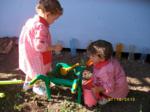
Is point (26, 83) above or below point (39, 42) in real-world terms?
below

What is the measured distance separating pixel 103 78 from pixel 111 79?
0.22 feet

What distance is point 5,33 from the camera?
4.43 m

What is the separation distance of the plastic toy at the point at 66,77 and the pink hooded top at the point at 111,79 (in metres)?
0.15

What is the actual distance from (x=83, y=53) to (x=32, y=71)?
967mm

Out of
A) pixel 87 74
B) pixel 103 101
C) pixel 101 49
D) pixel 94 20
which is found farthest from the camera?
pixel 94 20

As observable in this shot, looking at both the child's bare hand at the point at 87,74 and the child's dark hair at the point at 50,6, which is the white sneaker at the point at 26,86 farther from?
the child's dark hair at the point at 50,6

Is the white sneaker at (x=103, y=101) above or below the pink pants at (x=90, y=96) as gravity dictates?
below

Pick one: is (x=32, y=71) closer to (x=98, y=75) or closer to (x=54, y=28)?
(x=98, y=75)

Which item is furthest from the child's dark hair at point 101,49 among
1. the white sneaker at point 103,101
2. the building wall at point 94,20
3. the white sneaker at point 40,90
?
the building wall at point 94,20

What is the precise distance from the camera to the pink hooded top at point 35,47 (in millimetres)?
3271

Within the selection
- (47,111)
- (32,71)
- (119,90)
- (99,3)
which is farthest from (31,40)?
(99,3)

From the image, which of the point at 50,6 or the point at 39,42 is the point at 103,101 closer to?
the point at 39,42

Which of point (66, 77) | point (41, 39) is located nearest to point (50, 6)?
point (41, 39)

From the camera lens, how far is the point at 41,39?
3258 millimetres
